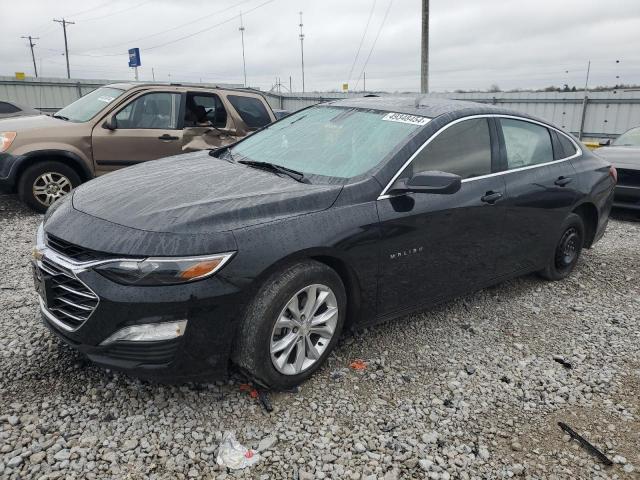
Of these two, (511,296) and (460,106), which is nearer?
(460,106)

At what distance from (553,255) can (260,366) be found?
3.24 m

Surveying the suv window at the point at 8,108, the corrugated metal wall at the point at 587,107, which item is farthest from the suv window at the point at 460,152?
the corrugated metal wall at the point at 587,107

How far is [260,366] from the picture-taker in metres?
2.80

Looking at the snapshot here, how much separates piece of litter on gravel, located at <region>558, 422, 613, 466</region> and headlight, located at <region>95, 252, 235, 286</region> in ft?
7.13

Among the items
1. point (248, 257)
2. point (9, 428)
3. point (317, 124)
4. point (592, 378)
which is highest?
point (317, 124)

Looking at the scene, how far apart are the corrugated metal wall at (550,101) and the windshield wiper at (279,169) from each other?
10.1 metres

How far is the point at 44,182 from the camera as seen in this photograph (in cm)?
659

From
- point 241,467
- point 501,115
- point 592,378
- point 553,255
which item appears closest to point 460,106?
point 501,115

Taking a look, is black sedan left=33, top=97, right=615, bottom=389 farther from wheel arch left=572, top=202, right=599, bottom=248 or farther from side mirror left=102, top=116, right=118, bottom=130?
side mirror left=102, top=116, right=118, bottom=130

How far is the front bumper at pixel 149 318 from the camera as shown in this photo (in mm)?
2486

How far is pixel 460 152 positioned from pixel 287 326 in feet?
6.10

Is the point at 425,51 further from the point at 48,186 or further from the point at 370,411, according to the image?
the point at 370,411

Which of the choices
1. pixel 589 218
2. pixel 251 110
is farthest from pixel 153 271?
pixel 251 110

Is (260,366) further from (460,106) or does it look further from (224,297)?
Answer: (460,106)
